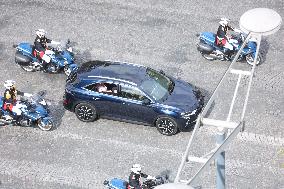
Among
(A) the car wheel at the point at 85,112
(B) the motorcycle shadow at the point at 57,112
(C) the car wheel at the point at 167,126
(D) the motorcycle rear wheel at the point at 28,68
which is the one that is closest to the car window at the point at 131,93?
(C) the car wheel at the point at 167,126

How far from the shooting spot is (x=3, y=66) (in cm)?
1817

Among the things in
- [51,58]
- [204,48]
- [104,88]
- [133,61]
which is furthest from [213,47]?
[51,58]

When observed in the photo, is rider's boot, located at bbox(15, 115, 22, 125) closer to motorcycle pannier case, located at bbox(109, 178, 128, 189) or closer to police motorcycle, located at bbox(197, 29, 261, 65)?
motorcycle pannier case, located at bbox(109, 178, 128, 189)

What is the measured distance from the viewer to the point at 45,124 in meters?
15.2

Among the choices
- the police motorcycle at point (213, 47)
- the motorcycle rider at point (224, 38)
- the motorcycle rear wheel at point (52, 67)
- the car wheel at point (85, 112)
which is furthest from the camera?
the police motorcycle at point (213, 47)

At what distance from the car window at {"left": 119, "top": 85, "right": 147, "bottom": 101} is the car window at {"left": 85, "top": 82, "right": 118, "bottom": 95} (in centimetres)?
21

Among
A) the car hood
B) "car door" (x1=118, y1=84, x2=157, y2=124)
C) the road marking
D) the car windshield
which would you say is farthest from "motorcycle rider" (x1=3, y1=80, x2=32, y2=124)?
the car hood

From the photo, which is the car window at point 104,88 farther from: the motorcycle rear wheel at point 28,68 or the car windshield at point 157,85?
the motorcycle rear wheel at point 28,68

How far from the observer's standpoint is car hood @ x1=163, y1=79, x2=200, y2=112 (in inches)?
593

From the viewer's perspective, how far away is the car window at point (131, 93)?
15.0 meters

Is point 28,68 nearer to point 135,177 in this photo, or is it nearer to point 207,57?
point 207,57

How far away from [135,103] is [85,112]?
5.30ft

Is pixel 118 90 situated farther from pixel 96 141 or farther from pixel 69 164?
pixel 69 164

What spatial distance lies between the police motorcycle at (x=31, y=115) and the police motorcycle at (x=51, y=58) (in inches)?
79.0
